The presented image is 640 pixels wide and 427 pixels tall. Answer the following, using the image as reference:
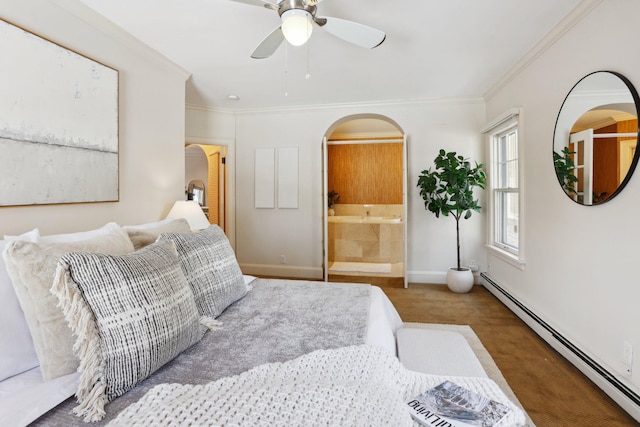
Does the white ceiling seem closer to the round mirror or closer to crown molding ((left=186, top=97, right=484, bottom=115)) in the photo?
crown molding ((left=186, top=97, right=484, bottom=115))

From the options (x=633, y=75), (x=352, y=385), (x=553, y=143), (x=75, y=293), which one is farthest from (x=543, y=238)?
(x=75, y=293)

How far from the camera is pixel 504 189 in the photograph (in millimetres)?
3645

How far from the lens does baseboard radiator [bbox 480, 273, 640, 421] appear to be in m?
1.75

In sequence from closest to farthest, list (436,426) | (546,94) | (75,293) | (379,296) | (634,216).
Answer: (436,426), (75,293), (634,216), (379,296), (546,94)

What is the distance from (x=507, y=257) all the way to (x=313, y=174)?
8.57 feet

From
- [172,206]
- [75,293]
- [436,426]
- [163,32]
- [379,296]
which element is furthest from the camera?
[172,206]

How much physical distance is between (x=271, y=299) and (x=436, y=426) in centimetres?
117

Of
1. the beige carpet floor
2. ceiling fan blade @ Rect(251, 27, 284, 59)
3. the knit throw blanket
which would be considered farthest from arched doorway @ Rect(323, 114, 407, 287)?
the knit throw blanket

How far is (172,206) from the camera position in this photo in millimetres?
3014

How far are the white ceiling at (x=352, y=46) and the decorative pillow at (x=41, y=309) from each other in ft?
6.01

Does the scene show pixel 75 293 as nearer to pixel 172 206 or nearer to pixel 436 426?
pixel 436 426

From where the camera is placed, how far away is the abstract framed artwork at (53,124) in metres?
1.66

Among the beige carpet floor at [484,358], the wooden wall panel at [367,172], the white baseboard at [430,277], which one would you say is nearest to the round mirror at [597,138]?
the beige carpet floor at [484,358]

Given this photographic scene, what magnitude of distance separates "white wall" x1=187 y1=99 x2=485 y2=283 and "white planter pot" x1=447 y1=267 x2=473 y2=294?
396 mm
